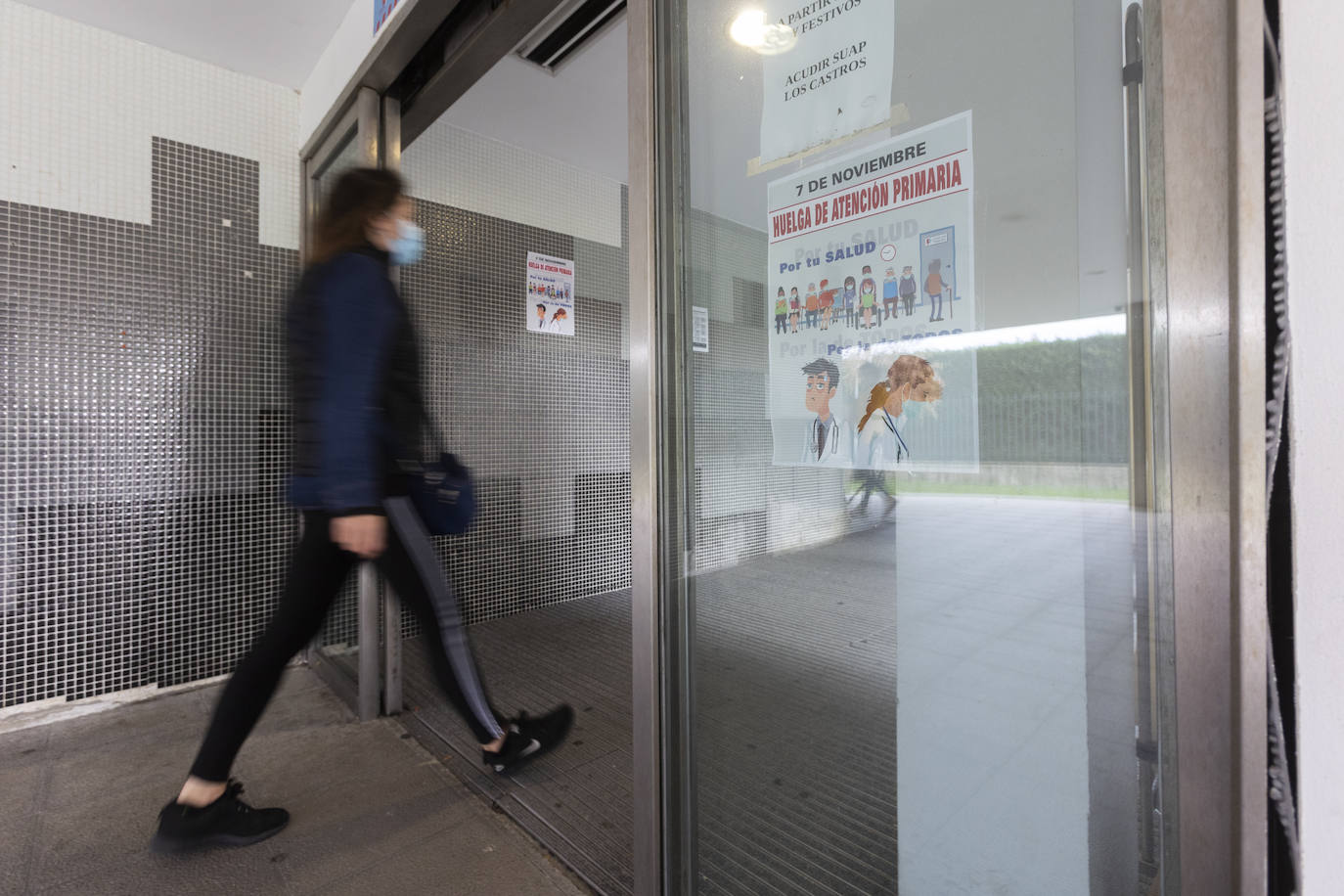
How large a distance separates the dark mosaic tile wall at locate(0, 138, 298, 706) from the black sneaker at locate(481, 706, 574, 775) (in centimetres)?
163

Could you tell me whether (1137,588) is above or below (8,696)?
above

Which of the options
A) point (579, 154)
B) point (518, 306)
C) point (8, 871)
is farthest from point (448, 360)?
point (8, 871)

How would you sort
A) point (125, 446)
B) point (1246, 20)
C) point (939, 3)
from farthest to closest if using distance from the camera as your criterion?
point (125, 446), point (939, 3), point (1246, 20)

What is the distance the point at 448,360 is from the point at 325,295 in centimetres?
174

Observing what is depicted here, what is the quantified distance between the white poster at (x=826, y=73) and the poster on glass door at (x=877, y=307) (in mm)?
60

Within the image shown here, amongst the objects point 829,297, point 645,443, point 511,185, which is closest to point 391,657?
point 645,443

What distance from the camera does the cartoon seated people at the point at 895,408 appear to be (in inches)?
36.3

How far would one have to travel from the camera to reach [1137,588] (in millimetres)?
745

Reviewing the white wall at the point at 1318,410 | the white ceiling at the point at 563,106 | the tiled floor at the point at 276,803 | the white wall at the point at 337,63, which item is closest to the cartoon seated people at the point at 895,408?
the white wall at the point at 1318,410

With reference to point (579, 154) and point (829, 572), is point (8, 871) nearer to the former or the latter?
point (829, 572)

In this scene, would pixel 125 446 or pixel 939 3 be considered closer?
pixel 939 3

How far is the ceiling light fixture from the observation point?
110cm

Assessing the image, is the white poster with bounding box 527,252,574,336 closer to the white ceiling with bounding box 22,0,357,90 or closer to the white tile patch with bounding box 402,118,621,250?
the white tile patch with bounding box 402,118,621,250

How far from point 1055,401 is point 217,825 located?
2164 millimetres
